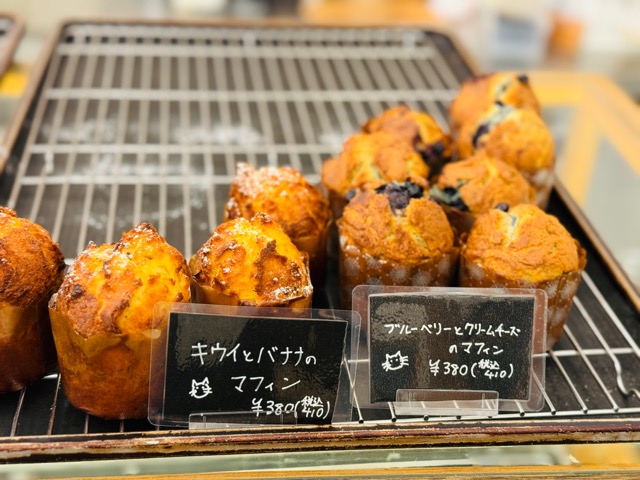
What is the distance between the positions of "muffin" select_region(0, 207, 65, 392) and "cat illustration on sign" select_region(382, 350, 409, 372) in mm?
772

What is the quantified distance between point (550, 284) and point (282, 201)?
72cm

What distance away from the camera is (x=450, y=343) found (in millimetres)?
1617

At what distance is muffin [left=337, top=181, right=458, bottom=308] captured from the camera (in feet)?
6.04

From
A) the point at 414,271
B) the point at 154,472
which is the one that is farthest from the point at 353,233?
the point at 154,472

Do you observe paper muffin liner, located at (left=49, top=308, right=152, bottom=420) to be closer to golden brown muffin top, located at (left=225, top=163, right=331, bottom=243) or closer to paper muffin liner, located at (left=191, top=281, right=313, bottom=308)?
paper muffin liner, located at (left=191, top=281, right=313, bottom=308)

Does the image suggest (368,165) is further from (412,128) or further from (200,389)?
(200,389)

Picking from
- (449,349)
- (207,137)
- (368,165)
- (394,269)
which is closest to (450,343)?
(449,349)

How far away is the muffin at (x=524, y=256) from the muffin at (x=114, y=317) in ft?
2.41

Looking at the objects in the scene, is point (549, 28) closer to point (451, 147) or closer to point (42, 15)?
point (451, 147)

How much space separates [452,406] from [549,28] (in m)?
3.91

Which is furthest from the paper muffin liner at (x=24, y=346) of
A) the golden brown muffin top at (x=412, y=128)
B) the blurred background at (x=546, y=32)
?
the blurred background at (x=546, y=32)

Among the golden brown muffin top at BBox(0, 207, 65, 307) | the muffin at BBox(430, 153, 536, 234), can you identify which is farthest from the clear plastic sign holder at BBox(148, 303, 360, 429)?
the muffin at BBox(430, 153, 536, 234)

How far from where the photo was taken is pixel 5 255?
5.17ft

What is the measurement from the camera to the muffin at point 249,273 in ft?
5.25
